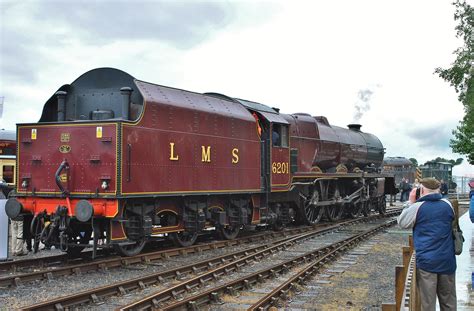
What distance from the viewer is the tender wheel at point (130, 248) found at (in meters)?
9.83

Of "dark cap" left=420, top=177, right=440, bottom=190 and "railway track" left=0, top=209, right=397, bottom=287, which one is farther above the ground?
"dark cap" left=420, top=177, right=440, bottom=190

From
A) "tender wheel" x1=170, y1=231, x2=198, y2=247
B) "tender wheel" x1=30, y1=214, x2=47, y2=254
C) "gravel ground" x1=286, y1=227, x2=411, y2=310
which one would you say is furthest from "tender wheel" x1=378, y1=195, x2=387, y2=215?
"tender wheel" x1=30, y1=214, x2=47, y2=254

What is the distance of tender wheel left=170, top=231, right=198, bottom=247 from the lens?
11.6 metres

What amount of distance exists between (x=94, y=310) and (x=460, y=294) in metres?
5.04

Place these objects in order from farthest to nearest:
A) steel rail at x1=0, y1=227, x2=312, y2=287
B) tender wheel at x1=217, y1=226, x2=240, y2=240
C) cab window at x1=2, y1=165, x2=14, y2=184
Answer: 1. cab window at x1=2, y1=165, x2=14, y2=184
2. tender wheel at x1=217, y1=226, x2=240, y2=240
3. steel rail at x1=0, y1=227, x2=312, y2=287

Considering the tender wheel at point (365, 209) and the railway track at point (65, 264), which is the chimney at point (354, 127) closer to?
the tender wheel at point (365, 209)

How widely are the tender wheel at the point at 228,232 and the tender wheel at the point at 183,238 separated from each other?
1.11 metres

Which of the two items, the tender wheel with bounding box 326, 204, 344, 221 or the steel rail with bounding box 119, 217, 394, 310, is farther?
the tender wheel with bounding box 326, 204, 344, 221

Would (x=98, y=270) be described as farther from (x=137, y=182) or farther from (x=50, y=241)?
(x=137, y=182)

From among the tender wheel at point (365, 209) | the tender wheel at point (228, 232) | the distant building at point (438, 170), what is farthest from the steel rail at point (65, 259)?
the distant building at point (438, 170)

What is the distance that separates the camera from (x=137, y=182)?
31.3 ft

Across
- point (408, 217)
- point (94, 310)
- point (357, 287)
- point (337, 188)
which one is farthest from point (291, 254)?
point (337, 188)

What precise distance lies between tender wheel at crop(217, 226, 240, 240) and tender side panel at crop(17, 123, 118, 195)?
454cm

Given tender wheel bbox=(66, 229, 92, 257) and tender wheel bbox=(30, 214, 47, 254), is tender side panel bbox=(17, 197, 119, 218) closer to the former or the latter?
tender wheel bbox=(30, 214, 47, 254)
